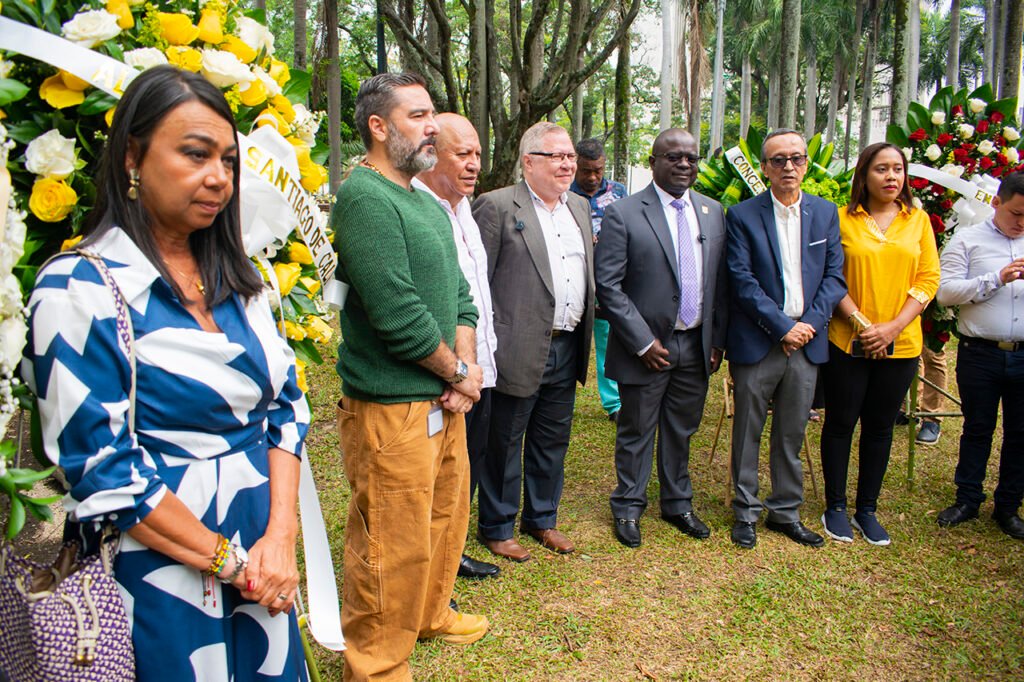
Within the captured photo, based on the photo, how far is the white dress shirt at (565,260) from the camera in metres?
4.44

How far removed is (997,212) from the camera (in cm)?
486

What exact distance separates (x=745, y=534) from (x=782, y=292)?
1.47m

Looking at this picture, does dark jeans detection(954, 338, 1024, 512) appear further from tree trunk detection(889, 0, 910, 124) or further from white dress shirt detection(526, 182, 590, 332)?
tree trunk detection(889, 0, 910, 124)

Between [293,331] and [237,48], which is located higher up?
[237,48]

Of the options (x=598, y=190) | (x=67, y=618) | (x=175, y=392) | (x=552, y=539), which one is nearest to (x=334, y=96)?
(x=598, y=190)

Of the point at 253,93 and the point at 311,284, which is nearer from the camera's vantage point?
the point at 253,93

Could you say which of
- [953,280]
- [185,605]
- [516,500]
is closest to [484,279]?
[516,500]

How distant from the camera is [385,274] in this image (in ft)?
9.57

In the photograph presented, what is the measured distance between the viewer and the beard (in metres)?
3.08

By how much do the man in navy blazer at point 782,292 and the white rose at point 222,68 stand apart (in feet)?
10.2

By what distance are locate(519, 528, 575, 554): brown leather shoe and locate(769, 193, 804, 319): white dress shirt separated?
1859 mm

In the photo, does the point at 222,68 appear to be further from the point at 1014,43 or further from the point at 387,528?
the point at 1014,43

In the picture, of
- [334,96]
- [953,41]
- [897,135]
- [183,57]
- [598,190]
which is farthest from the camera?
[953,41]

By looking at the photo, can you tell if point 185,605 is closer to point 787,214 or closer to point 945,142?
point 787,214
